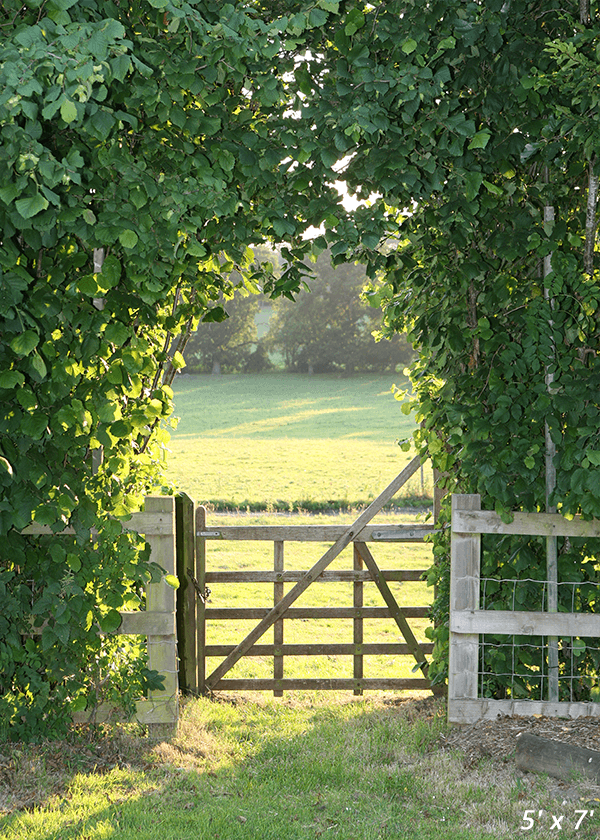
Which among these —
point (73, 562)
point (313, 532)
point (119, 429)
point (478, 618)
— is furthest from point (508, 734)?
A: point (119, 429)

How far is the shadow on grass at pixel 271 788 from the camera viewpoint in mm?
3902

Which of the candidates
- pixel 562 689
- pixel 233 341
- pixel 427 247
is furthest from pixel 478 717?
pixel 233 341

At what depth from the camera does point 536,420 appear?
16.4 ft

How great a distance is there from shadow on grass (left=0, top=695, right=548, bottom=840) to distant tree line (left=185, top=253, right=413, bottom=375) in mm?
50967

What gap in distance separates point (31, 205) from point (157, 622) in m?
2.75

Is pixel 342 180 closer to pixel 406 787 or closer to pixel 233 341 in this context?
pixel 406 787

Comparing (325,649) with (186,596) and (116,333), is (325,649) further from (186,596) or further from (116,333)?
(116,333)

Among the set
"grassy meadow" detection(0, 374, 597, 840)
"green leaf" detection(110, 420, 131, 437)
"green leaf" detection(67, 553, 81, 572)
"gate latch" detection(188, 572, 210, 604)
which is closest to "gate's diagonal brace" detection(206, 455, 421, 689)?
"grassy meadow" detection(0, 374, 597, 840)

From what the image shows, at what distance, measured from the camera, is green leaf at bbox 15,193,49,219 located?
11.7 feet

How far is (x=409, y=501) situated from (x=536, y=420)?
13.5m

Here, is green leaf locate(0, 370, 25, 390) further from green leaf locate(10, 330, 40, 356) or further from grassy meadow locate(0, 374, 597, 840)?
grassy meadow locate(0, 374, 597, 840)

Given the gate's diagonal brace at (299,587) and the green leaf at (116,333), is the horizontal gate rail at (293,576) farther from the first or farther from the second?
the green leaf at (116,333)

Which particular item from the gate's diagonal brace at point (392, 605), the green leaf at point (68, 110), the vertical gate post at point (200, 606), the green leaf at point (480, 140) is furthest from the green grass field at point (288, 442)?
the green leaf at point (480, 140)

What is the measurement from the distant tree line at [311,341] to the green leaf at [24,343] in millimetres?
52046
